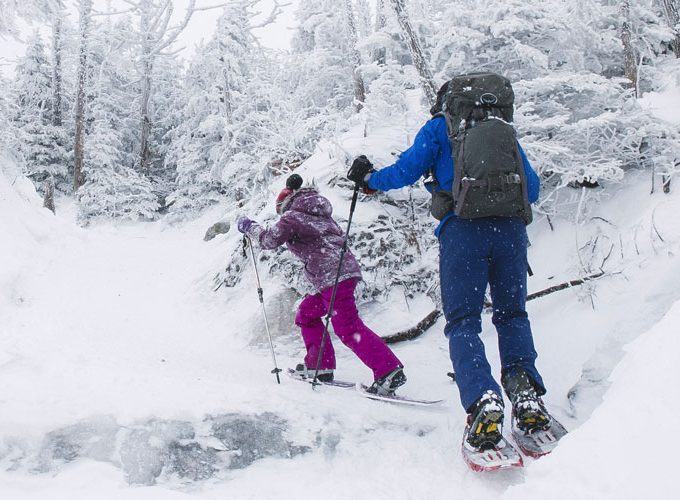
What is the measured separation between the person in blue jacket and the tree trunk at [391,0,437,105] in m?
3.68

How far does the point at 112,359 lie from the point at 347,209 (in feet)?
12.1

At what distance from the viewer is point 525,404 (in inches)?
115

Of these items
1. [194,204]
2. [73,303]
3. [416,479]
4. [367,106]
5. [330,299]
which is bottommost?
[194,204]

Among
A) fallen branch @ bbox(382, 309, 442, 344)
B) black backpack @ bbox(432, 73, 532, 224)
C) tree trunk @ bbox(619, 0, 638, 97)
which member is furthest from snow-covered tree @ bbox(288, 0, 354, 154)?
black backpack @ bbox(432, 73, 532, 224)

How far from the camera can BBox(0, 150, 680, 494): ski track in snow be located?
1.97m

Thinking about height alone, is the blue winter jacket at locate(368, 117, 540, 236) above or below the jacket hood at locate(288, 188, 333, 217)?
above

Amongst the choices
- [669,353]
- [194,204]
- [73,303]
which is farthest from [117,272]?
[194,204]

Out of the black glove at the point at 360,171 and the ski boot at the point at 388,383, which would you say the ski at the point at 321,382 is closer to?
the ski boot at the point at 388,383

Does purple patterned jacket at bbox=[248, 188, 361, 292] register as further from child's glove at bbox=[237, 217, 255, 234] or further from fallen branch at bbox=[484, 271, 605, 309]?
fallen branch at bbox=[484, 271, 605, 309]

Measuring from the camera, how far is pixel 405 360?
536 centimetres

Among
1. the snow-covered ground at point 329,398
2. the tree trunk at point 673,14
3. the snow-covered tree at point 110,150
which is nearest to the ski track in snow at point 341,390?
the snow-covered ground at point 329,398

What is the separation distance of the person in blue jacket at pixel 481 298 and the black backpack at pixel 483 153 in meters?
0.11

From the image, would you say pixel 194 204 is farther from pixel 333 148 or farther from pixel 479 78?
pixel 479 78

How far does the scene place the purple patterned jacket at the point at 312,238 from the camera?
4.70 metres
